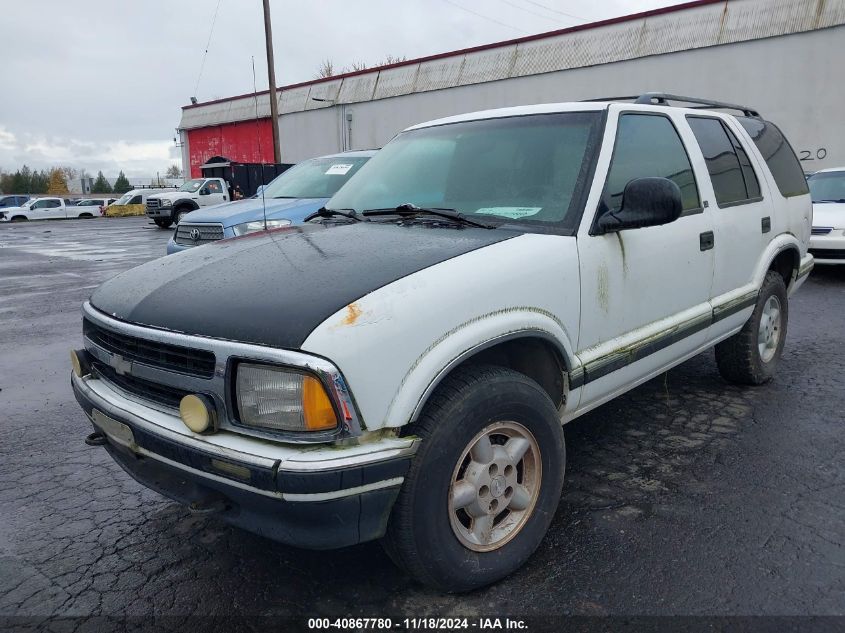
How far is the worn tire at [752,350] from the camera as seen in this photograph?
14.0 feet

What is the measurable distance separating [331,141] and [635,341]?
28837 millimetres

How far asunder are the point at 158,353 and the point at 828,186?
417 inches

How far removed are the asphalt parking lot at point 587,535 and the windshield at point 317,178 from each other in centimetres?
435

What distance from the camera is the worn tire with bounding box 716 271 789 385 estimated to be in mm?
4270

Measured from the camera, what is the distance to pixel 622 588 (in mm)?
2391

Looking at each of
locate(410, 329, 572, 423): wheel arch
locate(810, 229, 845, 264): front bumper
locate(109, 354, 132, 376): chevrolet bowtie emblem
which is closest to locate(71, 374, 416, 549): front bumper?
locate(109, 354, 132, 376): chevrolet bowtie emblem

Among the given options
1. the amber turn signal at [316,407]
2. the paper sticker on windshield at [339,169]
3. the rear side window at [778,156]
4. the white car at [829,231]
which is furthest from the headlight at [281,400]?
the white car at [829,231]

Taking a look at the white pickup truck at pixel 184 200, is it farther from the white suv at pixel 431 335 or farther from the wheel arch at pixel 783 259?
the white suv at pixel 431 335

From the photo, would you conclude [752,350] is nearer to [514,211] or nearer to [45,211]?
[514,211]

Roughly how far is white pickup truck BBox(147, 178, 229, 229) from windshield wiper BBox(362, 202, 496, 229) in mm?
23133

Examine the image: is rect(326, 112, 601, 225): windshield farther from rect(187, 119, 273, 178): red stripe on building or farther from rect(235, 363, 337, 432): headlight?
rect(187, 119, 273, 178): red stripe on building

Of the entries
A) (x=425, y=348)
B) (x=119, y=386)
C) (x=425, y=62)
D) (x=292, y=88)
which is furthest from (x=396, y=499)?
(x=292, y=88)

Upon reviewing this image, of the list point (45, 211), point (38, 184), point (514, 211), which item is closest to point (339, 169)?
point (514, 211)

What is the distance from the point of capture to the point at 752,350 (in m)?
4.31
